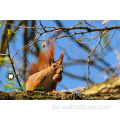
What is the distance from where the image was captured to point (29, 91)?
1.99m

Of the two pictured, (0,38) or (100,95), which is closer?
(100,95)

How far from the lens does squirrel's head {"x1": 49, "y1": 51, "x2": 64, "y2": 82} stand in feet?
6.71

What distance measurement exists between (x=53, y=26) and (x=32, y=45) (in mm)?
284

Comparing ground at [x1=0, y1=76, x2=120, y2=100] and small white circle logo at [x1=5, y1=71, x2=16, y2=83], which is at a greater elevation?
small white circle logo at [x1=5, y1=71, x2=16, y2=83]

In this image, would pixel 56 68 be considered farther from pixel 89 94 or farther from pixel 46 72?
pixel 89 94

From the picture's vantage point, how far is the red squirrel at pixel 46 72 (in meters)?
2.04

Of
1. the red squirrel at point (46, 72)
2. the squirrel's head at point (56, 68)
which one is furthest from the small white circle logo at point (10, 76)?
the squirrel's head at point (56, 68)

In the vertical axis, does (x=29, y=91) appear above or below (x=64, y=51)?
below

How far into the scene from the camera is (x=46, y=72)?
6.75 feet

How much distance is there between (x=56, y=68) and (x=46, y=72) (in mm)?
102

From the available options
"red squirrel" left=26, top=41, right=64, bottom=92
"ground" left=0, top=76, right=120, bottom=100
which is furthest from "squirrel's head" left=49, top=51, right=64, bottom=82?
"ground" left=0, top=76, right=120, bottom=100

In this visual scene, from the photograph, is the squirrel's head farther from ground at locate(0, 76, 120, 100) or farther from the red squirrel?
ground at locate(0, 76, 120, 100)

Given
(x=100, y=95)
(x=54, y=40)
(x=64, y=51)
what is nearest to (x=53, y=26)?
(x=54, y=40)
